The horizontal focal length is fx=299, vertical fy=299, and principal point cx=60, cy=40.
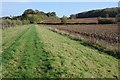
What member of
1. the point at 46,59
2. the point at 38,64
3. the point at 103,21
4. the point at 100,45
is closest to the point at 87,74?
the point at 38,64

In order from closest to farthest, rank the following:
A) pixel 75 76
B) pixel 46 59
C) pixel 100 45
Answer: pixel 75 76 → pixel 46 59 → pixel 100 45

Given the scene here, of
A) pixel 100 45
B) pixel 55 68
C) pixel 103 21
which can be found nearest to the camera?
pixel 55 68

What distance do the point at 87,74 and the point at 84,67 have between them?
1778 millimetres

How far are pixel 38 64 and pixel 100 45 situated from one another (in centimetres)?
1107

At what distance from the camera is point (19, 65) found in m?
14.1

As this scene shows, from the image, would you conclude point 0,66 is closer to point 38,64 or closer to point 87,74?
point 38,64

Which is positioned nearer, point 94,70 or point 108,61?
point 94,70

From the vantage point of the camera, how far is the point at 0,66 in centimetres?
1391

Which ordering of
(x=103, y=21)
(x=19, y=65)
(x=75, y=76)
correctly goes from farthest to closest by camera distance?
1. (x=103, y=21)
2. (x=19, y=65)
3. (x=75, y=76)

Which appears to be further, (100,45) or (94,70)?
(100,45)

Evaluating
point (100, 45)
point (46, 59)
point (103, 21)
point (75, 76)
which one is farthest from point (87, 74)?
point (103, 21)

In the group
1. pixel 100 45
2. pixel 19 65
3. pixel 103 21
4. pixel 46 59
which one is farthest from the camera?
pixel 103 21

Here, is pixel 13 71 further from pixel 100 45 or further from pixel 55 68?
pixel 100 45

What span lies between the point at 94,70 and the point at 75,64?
141 centimetres
